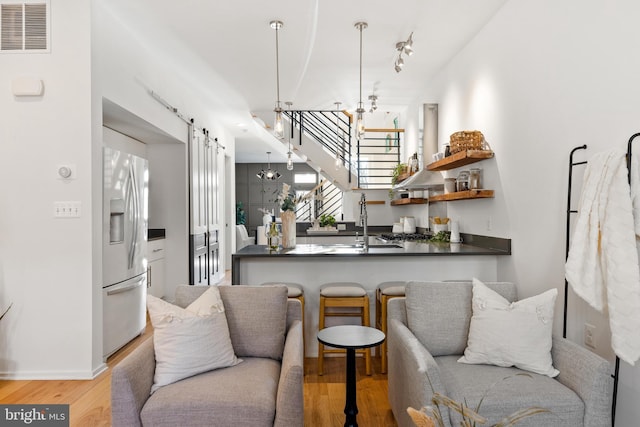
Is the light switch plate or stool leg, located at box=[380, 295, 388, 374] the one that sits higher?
the light switch plate

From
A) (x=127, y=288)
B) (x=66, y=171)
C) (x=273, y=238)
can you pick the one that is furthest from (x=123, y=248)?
(x=273, y=238)


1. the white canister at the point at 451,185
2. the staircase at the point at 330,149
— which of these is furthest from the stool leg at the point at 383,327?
the staircase at the point at 330,149

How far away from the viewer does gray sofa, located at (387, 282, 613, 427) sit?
173 centimetres

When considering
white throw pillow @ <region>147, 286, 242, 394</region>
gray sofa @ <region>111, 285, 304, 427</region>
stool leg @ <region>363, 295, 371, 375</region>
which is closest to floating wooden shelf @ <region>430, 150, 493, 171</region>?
stool leg @ <region>363, 295, 371, 375</region>

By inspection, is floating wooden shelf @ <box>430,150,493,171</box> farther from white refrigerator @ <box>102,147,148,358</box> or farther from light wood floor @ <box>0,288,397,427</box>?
white refrigerator @ <box>102,147,148,358</box>

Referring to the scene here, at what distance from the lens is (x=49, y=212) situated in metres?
3.09

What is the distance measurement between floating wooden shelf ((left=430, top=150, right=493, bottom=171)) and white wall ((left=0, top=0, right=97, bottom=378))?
2926 millimetres

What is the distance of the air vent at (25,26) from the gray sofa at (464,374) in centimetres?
310

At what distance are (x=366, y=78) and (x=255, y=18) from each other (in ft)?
6.10

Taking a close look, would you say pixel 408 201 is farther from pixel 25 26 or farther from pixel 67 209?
pixel 25 26

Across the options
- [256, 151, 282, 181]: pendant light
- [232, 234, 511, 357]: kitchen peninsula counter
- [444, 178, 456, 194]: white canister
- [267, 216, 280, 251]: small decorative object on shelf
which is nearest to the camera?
[232, 234, 511, 357]: kitchen peninsula counter

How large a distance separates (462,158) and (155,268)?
151 inches

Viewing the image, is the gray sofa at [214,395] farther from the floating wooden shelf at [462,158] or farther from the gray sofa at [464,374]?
the floating wooden shelf at [462,158]

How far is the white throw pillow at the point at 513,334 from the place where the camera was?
201 centimetres
